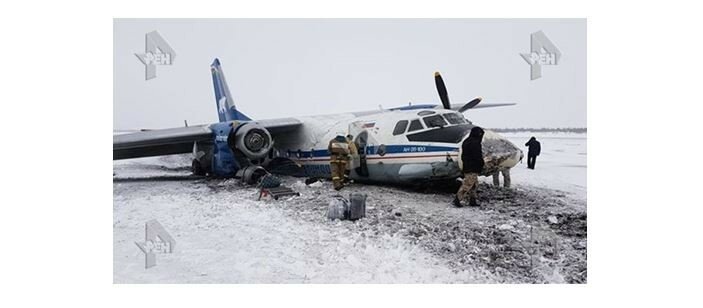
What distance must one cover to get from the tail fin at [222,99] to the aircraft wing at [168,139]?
0.59 m

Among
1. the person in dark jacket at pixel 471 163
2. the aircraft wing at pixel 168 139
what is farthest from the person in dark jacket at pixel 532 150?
the aircraft wing at pixel 168 139

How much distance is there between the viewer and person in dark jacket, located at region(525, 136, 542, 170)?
899 centimetres

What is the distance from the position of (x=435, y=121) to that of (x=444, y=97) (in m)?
0.49

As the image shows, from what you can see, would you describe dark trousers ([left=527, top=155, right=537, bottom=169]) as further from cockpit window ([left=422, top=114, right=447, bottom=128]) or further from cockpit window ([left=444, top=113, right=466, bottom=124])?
cockpit window ([left=422, top=114, right=447, bottom=128])

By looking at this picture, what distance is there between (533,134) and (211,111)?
6060mm

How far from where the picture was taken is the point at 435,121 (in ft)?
29.1

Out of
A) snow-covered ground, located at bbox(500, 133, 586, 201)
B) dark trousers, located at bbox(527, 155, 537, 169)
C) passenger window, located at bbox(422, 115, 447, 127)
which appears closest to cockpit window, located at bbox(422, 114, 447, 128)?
passenger window, located at bbox(422, 115, 447, 127)

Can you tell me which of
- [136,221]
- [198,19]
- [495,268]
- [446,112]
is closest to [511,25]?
[446,112]

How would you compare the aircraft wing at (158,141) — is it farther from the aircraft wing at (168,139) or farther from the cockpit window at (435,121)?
the cockpit window at (435,121)

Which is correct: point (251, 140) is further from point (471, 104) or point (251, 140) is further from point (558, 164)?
point (558, 164)

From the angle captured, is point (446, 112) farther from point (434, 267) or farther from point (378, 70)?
point (434, 267)

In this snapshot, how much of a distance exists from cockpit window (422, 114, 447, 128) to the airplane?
0.06ft

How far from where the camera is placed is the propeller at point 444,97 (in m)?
8.72

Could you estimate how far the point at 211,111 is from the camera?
1005 centimetres
